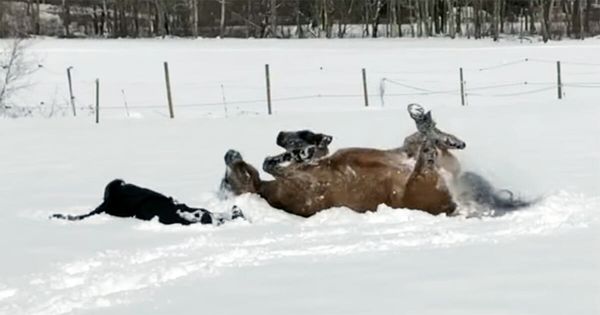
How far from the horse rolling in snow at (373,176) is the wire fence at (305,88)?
15570mm

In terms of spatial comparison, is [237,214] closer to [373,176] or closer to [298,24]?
[373,176]

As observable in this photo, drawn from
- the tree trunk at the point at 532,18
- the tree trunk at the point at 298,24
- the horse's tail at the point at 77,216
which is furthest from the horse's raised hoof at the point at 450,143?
the tree trunk at the point at 532,18

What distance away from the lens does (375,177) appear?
4.88 metres

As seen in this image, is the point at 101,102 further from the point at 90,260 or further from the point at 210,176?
the point at 90,260

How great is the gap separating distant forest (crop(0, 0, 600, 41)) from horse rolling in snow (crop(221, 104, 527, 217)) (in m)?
45.2

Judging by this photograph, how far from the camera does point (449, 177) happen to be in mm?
4844

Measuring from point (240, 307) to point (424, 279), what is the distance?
0.79 meters

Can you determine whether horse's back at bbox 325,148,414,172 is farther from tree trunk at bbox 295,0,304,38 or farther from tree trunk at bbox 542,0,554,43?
tree trunk at bbox 295,0,304,38

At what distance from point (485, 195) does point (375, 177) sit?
2.10ft

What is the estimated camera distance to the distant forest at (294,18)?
2042 inches

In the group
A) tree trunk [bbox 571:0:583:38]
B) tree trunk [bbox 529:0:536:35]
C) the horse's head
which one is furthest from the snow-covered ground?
tree trunk [bbox 529:0:536:35]

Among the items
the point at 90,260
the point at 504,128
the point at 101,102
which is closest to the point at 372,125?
the point at 504,128

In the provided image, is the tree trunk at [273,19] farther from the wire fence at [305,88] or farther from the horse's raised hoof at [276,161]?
the horse's raised hoof at [276,161]

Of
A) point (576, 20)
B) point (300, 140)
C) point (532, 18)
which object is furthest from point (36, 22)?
point (300, 140)
